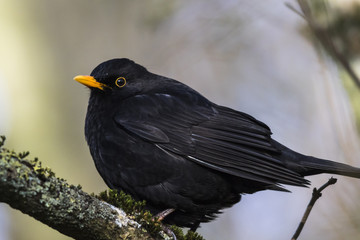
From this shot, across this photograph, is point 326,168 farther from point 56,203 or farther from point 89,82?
point 56,203

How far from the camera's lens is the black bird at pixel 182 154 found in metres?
4.09

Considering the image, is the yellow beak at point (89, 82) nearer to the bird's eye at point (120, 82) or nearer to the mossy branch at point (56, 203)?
the bird's eye at point (120, 82)

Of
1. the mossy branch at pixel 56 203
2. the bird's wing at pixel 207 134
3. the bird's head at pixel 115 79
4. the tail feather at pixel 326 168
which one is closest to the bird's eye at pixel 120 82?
the bird's head at pixel 115 79

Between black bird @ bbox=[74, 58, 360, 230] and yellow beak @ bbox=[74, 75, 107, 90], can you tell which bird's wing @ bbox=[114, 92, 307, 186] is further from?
yellow beak @ bbox=[74, 75, 107, 90]

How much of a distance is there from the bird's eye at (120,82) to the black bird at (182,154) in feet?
0.10

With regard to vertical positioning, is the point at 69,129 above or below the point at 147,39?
below

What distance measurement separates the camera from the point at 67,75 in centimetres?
762

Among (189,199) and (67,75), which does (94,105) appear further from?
(67,75)

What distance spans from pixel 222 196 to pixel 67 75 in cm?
411

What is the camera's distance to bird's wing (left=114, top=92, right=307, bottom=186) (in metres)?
4.16

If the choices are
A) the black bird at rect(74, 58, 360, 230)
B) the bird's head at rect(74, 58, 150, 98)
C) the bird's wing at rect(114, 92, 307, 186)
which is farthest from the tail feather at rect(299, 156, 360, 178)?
the bird's head at rect(74, 58, 150, 98)

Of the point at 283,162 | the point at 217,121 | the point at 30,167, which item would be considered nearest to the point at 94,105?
the point at 217,121

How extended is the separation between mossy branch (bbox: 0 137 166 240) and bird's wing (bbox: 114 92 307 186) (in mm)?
1163

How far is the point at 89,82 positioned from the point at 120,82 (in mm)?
299
